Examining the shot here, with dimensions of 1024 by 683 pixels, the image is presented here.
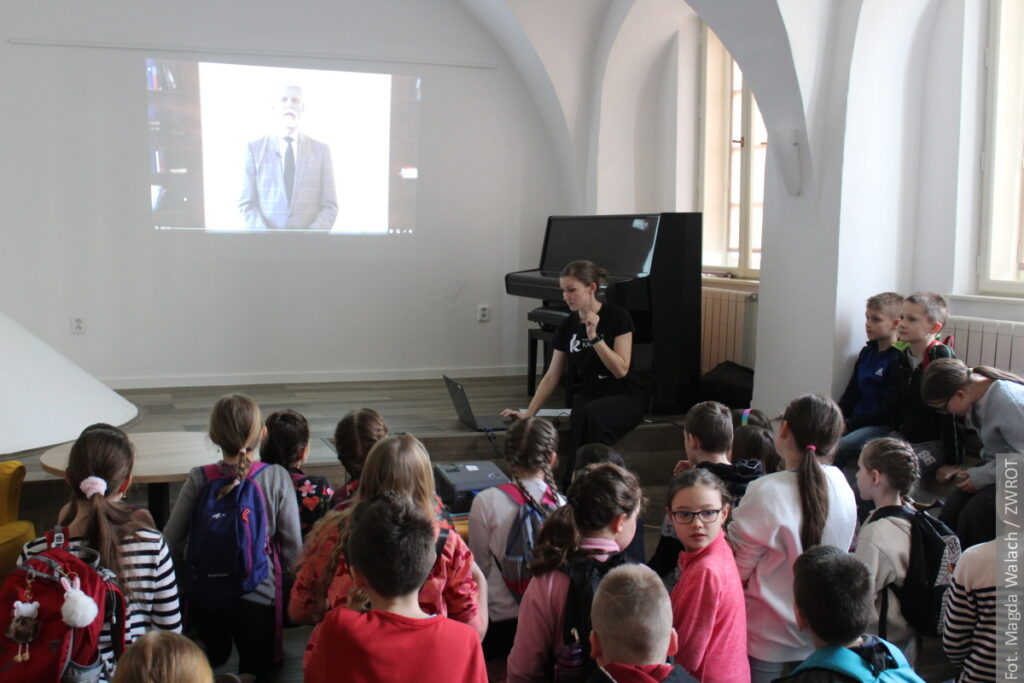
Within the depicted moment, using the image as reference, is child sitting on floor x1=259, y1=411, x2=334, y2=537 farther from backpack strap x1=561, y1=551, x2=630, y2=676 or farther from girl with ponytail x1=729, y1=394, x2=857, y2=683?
girl with ponytail x1=729, y1=394, x2=857, y2=683

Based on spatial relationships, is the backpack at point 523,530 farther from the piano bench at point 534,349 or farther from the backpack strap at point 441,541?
the piano bench at point 534,349

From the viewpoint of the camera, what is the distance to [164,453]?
354 centimetres

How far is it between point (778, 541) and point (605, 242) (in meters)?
3.79

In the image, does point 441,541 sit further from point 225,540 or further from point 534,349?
point 534,349

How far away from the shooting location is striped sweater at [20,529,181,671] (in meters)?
2.13

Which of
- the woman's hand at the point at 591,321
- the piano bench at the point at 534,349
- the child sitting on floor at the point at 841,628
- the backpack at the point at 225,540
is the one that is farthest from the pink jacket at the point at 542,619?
the piano bench at the point at 534,349

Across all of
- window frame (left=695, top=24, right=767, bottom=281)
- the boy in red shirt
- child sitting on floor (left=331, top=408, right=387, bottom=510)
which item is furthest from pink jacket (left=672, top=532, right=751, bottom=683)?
window frame (left=695, top=24, right=767, bottom=281)

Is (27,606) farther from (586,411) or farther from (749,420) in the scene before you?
(586,411)

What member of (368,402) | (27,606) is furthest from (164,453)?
(368,402)

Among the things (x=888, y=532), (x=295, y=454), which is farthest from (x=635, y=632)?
(x=295, y=454)

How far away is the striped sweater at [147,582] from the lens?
2.13 m

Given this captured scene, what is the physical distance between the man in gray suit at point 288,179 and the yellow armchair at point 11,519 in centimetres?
356

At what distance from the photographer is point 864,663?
1545 millimetres

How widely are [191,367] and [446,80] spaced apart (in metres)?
2.82
